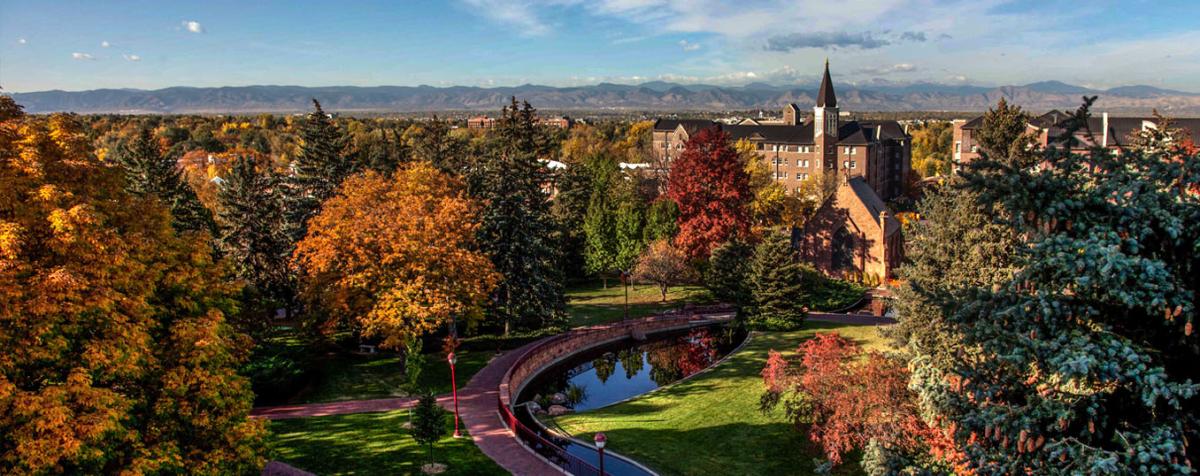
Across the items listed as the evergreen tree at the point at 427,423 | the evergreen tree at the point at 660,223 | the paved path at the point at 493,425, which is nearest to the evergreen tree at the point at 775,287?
the evergreen tree at the point at 660,223

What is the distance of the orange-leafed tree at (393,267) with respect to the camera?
30141 mm

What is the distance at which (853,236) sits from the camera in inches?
2147

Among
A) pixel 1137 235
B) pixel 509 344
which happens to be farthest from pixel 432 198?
pixel 1137 235

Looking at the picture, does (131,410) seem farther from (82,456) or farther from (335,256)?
(335,256)

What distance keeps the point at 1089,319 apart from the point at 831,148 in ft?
301

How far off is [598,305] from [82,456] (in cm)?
3724

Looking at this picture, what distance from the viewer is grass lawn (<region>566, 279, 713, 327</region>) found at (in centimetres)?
4606

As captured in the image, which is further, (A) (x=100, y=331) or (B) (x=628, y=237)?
(B) (x=628, y=237)

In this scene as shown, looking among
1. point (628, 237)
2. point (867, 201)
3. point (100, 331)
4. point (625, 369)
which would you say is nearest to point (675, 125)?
point (867, 201)

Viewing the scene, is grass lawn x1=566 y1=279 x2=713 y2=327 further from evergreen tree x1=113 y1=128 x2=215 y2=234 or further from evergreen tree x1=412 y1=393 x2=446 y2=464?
evergreen tree x1=113 y1=128 x2=215 y2=234

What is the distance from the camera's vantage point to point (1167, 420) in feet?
31.9

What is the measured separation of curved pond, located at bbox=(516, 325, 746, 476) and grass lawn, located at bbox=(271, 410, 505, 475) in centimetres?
387

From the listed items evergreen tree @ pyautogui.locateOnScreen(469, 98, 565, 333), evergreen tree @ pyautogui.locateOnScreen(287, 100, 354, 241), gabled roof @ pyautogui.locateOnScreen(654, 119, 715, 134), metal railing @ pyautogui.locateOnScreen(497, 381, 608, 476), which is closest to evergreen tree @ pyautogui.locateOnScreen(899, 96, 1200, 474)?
metal railing @ pyautogui.locateOnScreen(497, 381, 608, 476)

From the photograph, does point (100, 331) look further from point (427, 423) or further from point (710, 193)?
point (710, 193)
